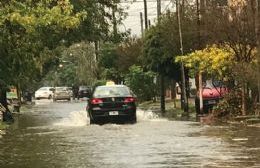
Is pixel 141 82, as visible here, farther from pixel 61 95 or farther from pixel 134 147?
pixel 134 147

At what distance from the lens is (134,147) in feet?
52.9

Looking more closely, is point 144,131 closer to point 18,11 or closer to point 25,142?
point 25,142

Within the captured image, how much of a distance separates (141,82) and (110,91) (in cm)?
2260

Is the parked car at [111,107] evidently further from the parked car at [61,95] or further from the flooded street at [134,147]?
the parked car at [61,95]

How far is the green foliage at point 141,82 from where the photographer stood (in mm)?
47625

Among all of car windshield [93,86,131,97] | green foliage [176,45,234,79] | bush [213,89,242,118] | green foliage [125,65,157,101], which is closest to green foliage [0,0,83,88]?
car windshield [93,86,131,97]

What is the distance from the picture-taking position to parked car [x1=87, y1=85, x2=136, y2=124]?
2564 cm

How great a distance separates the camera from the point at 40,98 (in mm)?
80812

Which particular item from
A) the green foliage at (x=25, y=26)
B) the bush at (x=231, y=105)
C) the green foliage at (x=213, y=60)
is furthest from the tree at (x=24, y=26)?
the bush at (x=231, y=105)

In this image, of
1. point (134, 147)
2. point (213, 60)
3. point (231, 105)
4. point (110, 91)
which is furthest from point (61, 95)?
point (134, 147)

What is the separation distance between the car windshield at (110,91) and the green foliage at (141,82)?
19993 mm

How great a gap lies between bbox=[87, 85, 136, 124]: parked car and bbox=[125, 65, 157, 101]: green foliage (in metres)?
20.7

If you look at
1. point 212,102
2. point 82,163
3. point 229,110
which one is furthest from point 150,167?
point 212,102

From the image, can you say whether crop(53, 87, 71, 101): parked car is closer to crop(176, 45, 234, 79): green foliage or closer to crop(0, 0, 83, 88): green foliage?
crop(176, 45, 234, 79): green foliage
